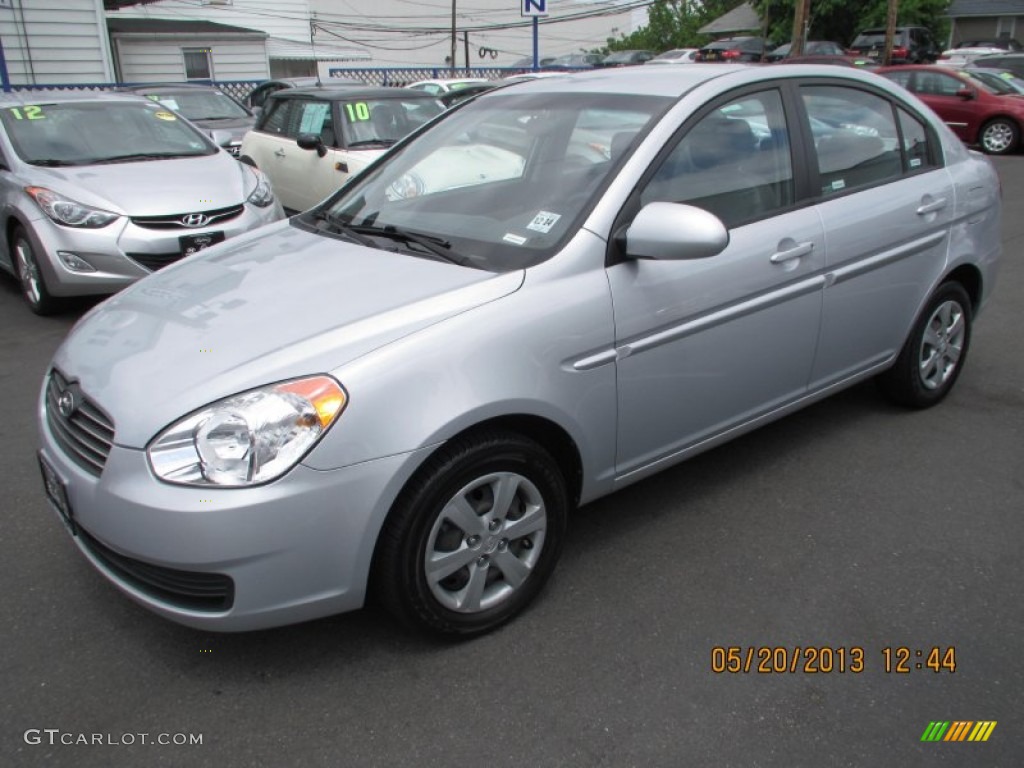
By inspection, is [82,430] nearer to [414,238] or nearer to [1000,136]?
[414,238]

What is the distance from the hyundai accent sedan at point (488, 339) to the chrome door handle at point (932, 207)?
1.0 inches

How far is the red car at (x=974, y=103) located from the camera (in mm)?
15164

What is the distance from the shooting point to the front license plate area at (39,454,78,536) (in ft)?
8.55

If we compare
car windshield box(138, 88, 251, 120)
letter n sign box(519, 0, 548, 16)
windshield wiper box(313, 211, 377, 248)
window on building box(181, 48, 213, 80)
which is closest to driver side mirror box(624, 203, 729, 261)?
windshield wiper box(313, 211, 377, 248)

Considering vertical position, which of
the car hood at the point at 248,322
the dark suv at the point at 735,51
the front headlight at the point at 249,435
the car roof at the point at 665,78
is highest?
the car roof at the point at 665,78

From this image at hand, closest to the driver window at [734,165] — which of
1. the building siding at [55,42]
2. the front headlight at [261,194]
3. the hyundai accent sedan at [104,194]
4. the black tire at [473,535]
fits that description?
the black tire at [473,535]

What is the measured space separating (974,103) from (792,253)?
47.7 ft

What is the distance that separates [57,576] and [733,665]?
2289 mm

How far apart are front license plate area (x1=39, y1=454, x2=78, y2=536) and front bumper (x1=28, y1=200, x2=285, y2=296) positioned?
135 inches

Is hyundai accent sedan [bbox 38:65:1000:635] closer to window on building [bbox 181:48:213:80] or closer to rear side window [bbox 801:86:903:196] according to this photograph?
rear side window [bbox 801:86:903:196]

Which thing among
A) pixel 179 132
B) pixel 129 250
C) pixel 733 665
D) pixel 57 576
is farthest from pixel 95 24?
pixel 733 665

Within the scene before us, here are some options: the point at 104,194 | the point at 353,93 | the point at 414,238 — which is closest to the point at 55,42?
the point at 353,93

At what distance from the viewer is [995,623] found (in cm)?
279

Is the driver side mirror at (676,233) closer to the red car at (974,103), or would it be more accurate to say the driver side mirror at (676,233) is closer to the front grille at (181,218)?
the front grille at (181,218)
